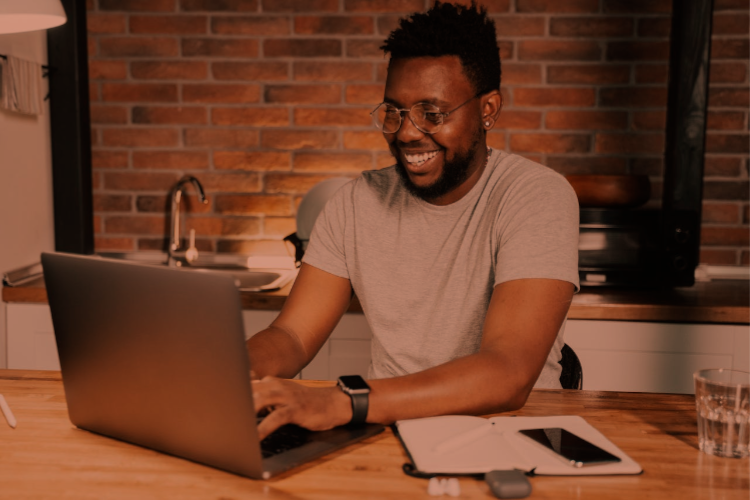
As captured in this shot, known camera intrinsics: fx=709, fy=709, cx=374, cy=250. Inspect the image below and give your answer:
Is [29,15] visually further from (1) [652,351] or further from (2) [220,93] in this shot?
(1) [652,351]

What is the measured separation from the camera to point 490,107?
5.24 feet

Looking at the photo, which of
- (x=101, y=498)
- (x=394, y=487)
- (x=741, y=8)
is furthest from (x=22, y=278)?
(x=741, y=8)

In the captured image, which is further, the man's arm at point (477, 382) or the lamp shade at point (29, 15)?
the lamp shade at point (29, 15)

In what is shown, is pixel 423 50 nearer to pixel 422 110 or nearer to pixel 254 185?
pixel 422 110

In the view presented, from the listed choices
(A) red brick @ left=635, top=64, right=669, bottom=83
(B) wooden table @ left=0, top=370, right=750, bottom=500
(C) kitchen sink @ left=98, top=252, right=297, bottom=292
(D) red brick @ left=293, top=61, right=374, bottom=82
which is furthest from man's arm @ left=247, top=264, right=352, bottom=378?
(A) red brick @ left=635, top=64, right=669, bottom=83

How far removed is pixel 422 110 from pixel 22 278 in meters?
1.57

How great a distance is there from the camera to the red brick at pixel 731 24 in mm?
2480

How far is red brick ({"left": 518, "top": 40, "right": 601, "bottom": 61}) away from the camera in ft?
8.41

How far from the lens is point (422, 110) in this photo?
1.49 m

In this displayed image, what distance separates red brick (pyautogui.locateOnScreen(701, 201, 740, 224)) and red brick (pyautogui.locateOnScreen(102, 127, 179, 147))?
1982 mm

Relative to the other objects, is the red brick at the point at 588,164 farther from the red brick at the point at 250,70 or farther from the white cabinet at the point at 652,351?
the red brick at the point at 250,70

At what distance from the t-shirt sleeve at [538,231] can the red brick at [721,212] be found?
139 cm

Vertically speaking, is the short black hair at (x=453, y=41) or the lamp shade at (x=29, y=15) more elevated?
the lamp shade at (x=29, y=15)

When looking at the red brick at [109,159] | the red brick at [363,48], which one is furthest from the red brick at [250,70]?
the red brick at [109,159]
